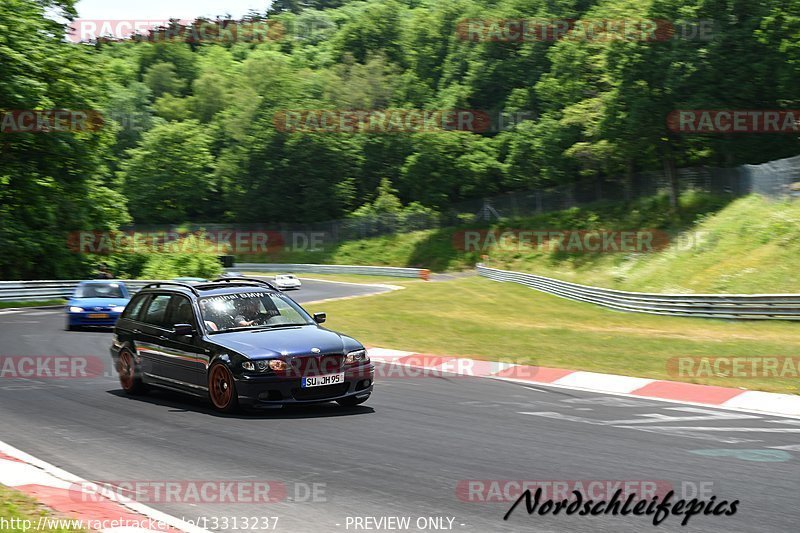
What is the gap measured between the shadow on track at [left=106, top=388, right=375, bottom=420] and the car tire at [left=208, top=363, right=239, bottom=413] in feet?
0.31

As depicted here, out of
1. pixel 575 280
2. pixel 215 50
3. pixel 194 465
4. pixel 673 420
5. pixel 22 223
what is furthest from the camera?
pixel 215 50

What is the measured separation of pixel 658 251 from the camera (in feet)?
164

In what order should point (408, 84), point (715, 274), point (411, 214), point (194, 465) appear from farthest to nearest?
1. point (408, 84)
2. point (411, 214)
3. point (715, 274)
4. point (194, 465)

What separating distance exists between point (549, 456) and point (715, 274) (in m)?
29.5

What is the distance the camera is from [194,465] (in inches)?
322

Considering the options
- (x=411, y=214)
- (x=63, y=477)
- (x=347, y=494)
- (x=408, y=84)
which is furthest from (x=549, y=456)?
(x=408, y=84)

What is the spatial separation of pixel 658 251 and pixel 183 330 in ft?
139

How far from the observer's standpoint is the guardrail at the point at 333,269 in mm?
64606

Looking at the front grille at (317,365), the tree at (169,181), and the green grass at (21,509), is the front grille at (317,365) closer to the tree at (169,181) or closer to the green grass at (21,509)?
the green grass at (21,509)

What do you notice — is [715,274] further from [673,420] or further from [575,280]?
[673,420]
